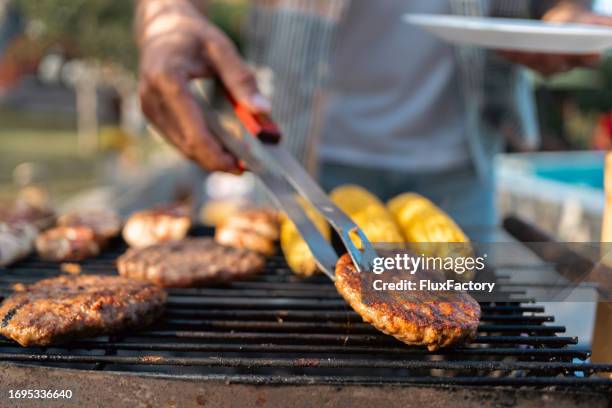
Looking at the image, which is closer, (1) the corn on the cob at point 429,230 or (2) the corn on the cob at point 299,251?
(1) the corn on the cob at point 429,230

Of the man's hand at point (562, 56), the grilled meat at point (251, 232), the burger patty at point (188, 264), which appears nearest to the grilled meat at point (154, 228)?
the grilled meat at point (251, 232)

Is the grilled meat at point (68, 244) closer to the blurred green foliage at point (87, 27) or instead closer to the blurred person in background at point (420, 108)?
the blurred person in background at point (420, 108)

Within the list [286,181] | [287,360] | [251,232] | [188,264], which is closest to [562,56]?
[286,181]

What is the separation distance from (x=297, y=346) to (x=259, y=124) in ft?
3.12

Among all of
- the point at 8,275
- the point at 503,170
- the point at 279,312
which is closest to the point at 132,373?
the point at 279,312

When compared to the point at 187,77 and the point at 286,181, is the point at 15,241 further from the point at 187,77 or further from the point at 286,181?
the point at 286,181

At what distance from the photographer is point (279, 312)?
76.3 inches

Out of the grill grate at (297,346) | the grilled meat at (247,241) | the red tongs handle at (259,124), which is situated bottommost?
the grilled meat at (247,241)

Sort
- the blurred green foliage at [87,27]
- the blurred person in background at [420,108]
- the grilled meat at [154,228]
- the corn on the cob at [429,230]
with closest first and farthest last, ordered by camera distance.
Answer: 1. the corn on the cob at [429,230]
2. the grilled meat at [154,228]
3. the blurred person in background at [420,108]
4. the blurred green foliage at [87,27]

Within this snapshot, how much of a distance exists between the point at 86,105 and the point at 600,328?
63.8ft

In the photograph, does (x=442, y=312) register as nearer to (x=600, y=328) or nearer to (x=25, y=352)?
(x=600, y=328)

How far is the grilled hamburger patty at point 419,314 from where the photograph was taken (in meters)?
1.61

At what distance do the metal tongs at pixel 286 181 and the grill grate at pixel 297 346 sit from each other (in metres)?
0.20

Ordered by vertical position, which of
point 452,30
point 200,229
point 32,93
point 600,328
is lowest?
point 32,93
